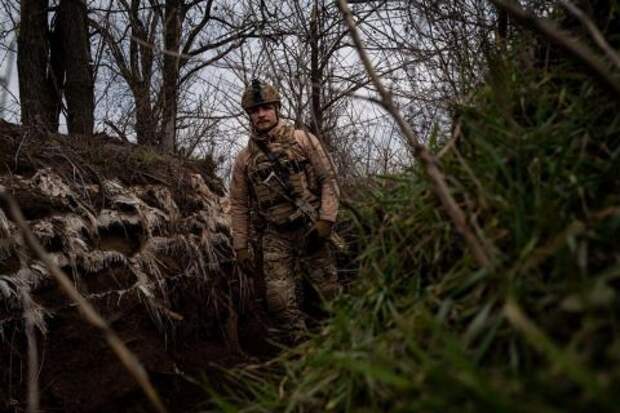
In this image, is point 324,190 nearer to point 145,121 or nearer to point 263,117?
point 263,117

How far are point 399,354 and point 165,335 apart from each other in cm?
317

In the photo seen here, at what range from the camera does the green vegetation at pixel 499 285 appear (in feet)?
2.12

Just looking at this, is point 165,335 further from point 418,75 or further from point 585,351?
point 585,351

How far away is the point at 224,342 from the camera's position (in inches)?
168

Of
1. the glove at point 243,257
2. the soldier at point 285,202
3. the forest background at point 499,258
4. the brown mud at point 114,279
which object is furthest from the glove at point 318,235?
the forest background at point 499,258

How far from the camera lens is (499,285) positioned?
0.87 meters

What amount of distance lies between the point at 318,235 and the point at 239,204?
31.3 inches

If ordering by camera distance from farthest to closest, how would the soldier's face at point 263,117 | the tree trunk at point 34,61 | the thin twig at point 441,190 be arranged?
the tree trunk at point 34,61 → the soldier's face at point 263,117 → the thin twig at point 441,190

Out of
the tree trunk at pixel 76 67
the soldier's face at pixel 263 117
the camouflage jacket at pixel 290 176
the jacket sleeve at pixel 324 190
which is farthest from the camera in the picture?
the tree trunk at pixel 76 67

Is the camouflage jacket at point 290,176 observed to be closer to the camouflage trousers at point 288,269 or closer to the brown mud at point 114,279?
the camouflage trousers at point 288,269

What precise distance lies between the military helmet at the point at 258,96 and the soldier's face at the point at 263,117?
5cm

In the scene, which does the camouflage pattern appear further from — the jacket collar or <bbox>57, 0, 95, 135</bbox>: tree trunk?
<bbox>57, 0, 95, 135</bbox>: tree trunk

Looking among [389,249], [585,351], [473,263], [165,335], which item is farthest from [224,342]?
[585,351]

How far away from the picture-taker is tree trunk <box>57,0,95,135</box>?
766 centimetres
